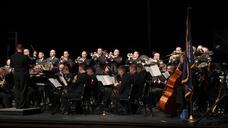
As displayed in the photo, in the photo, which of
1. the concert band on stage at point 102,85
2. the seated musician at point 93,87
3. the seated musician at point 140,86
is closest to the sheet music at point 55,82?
the concert band on stage at point 102,85

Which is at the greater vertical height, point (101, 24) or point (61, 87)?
point (101, 24)

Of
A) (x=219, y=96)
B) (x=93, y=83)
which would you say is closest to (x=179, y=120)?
(x=219, y=96)

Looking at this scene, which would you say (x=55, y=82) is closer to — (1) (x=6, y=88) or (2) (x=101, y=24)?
(1) (x=6, y=88)

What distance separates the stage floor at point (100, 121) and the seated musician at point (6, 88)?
190 cm

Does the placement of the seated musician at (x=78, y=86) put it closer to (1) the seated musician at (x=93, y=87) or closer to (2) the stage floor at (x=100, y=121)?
(1) the seated musician at (x=93, y=87)

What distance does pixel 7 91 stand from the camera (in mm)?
14930

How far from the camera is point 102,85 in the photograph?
13.9m

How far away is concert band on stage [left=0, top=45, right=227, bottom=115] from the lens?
493 inches

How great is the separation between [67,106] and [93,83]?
1.03 meters

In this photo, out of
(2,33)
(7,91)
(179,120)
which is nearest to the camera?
(179,120)

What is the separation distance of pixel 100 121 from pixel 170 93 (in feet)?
6.38

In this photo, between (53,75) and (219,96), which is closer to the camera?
(219,96)

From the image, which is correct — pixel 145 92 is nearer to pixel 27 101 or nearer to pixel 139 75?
pixel 139 75

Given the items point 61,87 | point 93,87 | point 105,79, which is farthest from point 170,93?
point 61,87
